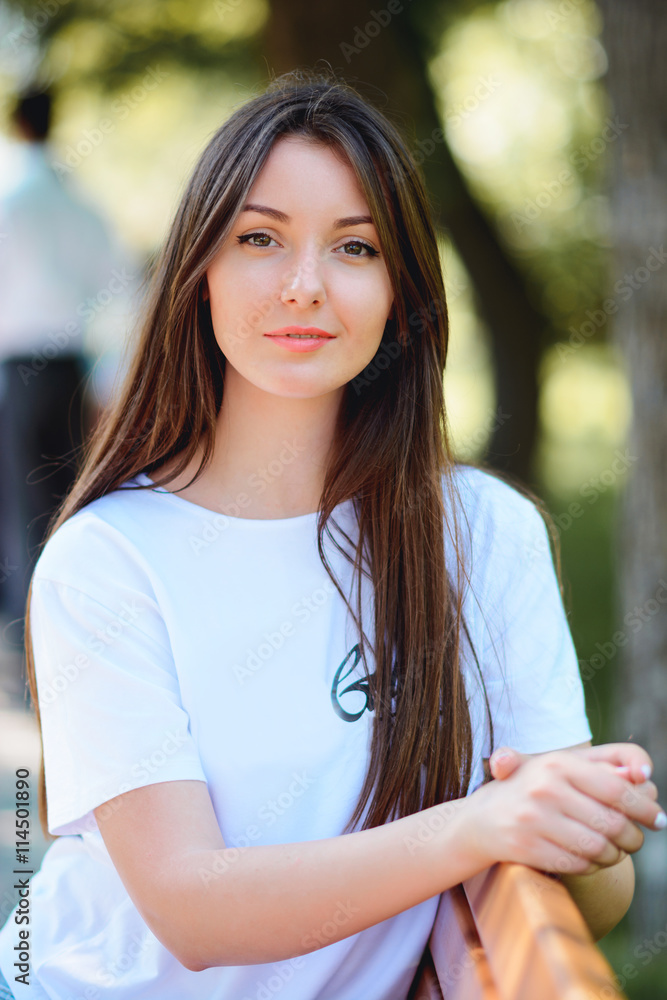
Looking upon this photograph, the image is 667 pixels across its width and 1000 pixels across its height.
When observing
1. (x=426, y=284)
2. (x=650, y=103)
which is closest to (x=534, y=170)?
(x=650, y=103)

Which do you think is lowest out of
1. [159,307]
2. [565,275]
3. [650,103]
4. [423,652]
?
[423,652]

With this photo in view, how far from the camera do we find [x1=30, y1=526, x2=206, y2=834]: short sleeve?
141cm

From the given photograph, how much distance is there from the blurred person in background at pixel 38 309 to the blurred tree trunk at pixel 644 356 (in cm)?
223

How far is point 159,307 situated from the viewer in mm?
1768

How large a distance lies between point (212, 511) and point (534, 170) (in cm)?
913

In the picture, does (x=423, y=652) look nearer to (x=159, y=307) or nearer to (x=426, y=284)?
(x=426, y=284)

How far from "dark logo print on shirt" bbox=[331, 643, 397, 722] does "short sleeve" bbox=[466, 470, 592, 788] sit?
0.61 feet

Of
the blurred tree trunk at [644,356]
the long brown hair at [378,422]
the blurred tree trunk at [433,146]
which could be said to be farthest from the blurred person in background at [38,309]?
the long brown hair at [378,422]

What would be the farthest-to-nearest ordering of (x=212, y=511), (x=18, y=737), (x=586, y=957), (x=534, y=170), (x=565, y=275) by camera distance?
(x=565, y=275)
(x=534, y=170)
(x=18, y=737)
(x=212, y=511)
(x=586, y=957)

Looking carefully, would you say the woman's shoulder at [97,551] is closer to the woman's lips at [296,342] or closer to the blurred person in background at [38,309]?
the woman's lips at [296,342]

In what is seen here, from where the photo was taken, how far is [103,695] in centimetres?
145

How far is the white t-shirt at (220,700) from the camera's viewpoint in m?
1.46

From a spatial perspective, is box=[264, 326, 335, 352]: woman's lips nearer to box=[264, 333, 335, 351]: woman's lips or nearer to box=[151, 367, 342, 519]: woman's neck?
box=[264, 333, 335, 351]: woman's lips

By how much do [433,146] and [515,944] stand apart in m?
6.51
